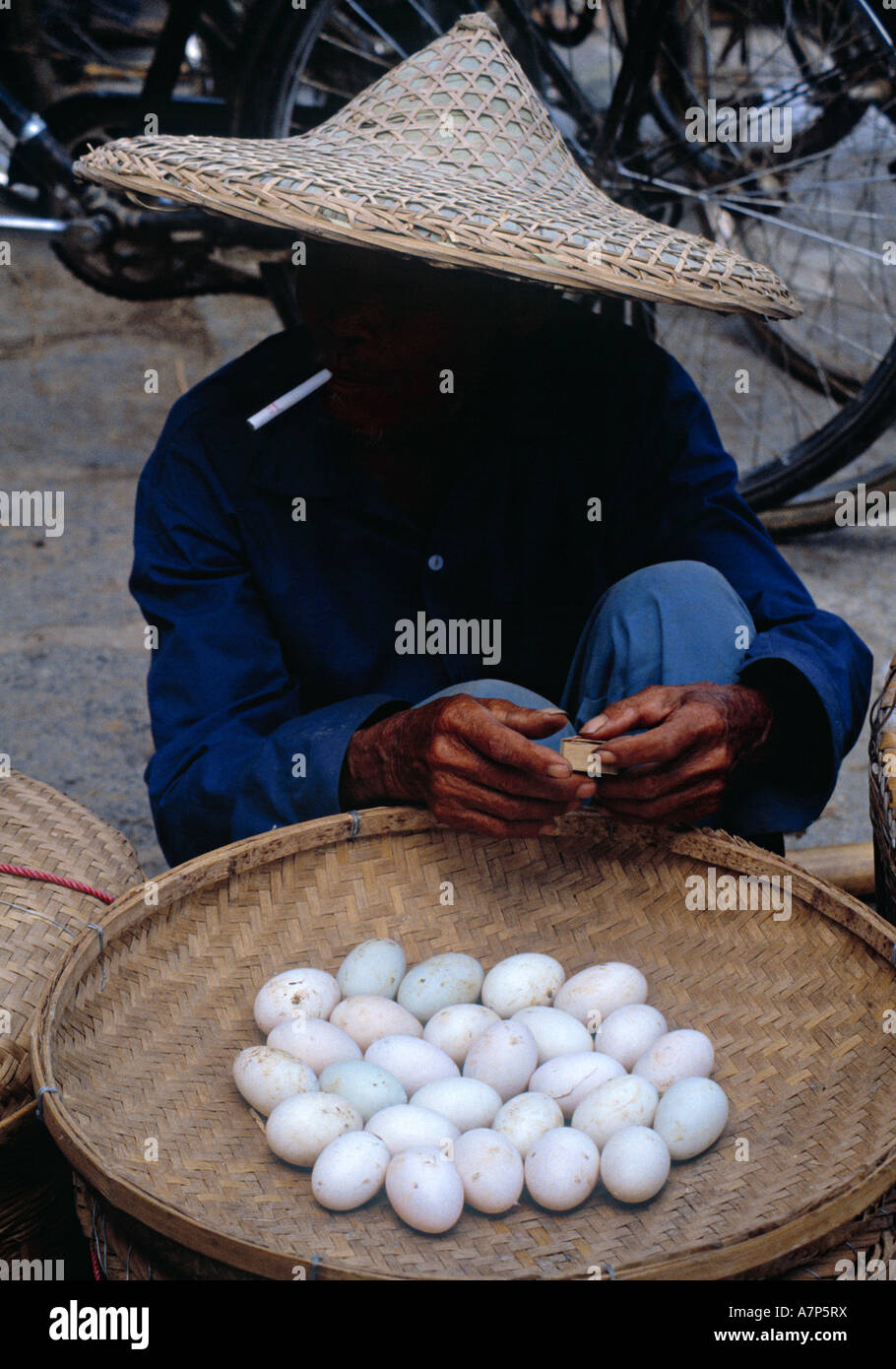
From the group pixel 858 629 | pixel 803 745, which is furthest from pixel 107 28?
pixel 803 745

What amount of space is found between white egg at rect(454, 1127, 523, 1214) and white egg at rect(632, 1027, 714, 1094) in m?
0.20

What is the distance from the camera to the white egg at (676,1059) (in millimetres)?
1355

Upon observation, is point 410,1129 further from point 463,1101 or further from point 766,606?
point 766,606

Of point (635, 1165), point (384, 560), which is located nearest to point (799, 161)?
point (384, 560)

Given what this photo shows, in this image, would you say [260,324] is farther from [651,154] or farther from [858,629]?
[858,629]

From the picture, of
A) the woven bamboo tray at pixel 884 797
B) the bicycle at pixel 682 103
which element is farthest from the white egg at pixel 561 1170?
the bicycle at pixel 682 103

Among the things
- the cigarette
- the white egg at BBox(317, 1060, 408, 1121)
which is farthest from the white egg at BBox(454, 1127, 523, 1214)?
the cigarette

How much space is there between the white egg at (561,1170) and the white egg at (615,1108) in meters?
0.05

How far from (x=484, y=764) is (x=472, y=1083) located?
332 millimetres

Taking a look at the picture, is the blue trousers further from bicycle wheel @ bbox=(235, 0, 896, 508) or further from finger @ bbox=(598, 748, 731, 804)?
bicycle wheel @ bbox=(235, 0, 896, 508)

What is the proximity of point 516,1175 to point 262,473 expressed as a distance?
898 millimetres

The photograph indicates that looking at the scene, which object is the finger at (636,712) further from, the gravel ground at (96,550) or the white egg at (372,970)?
the gravel ground at (96,550)

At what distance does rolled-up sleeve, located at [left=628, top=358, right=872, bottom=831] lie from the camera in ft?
5.00

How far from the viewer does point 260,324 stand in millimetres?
4504
